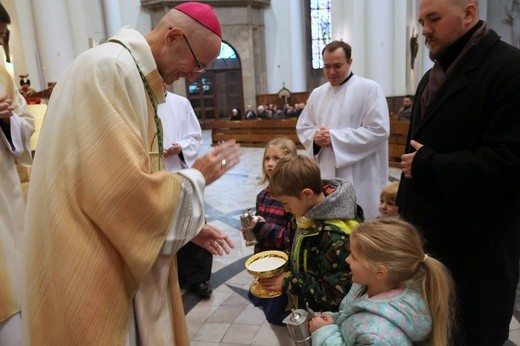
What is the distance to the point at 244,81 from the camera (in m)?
20.6

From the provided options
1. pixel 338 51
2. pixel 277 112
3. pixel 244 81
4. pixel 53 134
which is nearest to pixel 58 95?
pixel 53 134

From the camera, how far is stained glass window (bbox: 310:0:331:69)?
70.9 feet

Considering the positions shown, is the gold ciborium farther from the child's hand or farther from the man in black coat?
the man in black coat

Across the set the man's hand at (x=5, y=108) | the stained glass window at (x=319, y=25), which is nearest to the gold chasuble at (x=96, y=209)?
the man's hand at (x=5, y=108)

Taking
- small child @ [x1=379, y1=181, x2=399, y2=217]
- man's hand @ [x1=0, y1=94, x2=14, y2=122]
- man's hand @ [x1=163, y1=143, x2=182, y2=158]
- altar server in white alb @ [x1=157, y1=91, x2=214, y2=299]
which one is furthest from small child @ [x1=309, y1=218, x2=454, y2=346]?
man's hand @ [x1=163, y1=143, x2=182, y2=158]

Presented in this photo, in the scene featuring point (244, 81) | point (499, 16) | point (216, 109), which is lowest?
point (216, 109)

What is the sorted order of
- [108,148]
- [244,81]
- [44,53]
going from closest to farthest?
1. [108,148]
2. [44,53]
3. [244,81]

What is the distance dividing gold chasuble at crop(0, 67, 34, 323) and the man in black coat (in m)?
2.21

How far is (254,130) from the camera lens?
14.3 meters

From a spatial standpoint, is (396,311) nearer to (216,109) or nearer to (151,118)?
(151,118)

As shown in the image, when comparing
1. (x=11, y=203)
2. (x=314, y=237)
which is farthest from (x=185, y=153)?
(x=314, y=237)

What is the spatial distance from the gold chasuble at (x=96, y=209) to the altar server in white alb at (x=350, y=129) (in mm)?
2210

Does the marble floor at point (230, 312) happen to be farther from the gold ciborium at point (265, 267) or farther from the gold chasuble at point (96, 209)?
the gold chasuble at point (96, 209)

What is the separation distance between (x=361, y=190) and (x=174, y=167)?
1.72 meters
